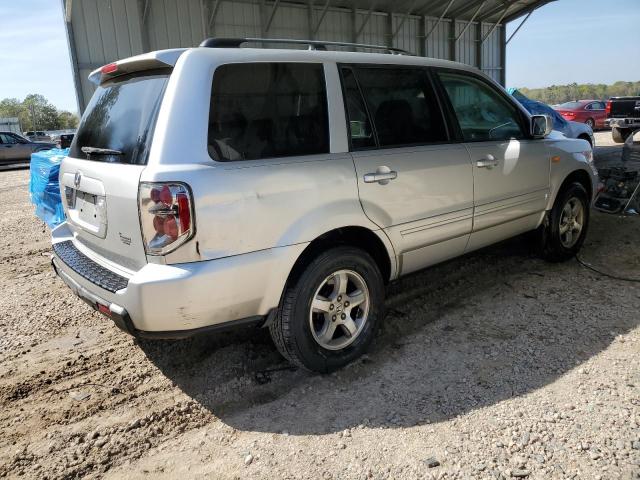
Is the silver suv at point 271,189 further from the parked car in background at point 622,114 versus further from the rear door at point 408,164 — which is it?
the parked car in background at point 622,114

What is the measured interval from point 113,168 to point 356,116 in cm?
148

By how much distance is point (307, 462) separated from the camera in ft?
7.91

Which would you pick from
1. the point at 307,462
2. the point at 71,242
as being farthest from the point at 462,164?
the point at 71,242

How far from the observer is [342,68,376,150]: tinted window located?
3143mm

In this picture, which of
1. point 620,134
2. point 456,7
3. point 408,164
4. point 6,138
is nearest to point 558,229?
point 408,164

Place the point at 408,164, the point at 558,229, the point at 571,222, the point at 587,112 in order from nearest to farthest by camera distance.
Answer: the point at 408,164
the point at 558,229
the point at 571,222
the point at 587,112

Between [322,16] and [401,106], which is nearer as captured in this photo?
[401,106]

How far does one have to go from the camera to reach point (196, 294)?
97.3 inches

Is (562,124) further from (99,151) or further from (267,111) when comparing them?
(99,151)

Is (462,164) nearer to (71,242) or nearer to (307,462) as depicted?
(307,462)

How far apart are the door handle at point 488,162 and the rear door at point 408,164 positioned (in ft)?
0.50

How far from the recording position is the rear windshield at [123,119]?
2633mm

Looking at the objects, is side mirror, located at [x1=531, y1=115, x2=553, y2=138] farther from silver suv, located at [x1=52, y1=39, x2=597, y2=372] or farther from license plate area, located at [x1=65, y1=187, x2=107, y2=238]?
license plate area, located at [x1=65, y1=187, x2=107, y2=238]

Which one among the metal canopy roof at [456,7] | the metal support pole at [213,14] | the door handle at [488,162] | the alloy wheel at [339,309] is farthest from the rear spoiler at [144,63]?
the metal canopy roof at [456,7]
